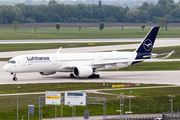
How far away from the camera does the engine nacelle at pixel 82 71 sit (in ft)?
245

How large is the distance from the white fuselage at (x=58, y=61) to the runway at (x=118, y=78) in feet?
7.48

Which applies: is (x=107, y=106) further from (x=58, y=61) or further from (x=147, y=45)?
(x=147, y=45)

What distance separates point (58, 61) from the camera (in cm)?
7538

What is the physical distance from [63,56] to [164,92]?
23631 millimetres

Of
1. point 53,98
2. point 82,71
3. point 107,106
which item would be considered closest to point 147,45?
point 82,71

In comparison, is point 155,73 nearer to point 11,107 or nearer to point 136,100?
point 136,100

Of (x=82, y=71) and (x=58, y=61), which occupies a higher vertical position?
(x=58, y=61)

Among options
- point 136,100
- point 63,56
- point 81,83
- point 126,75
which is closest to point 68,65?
point 63,56

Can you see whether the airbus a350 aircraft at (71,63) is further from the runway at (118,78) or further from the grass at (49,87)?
the grass at (49,87)

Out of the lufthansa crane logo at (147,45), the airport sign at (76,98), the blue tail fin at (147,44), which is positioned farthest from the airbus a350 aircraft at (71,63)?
the airport sign at (76,98)

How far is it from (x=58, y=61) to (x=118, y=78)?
499 inches

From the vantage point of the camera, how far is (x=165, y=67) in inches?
3743

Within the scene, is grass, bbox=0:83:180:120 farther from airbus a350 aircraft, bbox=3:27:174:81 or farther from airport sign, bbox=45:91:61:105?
airbus a350 aircraft, bbox=3:27:174:81

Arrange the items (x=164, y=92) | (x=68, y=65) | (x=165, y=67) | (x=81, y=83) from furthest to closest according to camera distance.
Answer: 1. (x=165, y=67)
2. (x=68, y=65)
3. (x=81, y=83)
4. (x=164, y=92)
